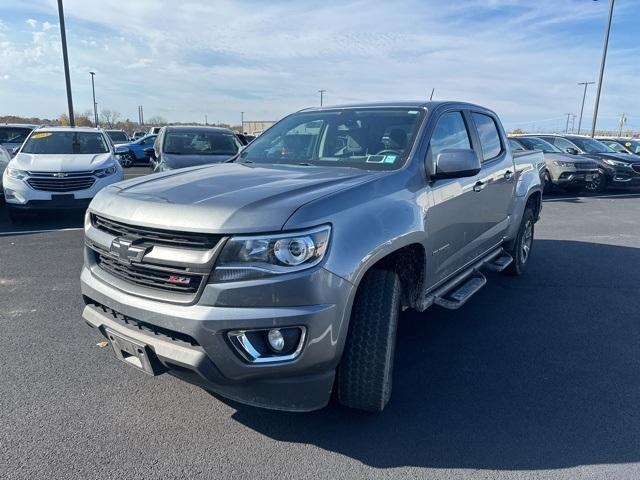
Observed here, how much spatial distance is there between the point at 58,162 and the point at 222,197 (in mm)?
6998

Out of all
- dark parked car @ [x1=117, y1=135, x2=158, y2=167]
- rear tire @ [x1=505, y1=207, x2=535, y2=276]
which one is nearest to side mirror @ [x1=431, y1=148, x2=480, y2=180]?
rear tire @ [x1=505, y1=207, x2=535, y2=276]

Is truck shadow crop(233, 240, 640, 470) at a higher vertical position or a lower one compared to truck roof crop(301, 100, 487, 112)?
lower

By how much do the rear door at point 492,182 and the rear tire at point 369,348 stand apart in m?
1.75

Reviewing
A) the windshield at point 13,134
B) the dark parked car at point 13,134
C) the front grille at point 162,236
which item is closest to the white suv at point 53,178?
the dark parked car at point 13,134

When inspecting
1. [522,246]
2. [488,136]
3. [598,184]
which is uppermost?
[488,136]

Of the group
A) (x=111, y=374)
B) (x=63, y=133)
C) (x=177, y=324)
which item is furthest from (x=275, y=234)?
(x=63, y=133)

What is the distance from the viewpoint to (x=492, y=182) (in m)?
4.28

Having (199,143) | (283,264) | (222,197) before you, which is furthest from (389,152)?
(199,143)

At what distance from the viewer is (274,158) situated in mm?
3758

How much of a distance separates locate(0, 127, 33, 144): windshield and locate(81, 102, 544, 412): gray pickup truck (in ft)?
41.3

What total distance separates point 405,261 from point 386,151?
76 cm

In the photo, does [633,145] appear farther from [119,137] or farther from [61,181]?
[119,137]

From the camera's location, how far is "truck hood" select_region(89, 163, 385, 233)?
2.17 metres

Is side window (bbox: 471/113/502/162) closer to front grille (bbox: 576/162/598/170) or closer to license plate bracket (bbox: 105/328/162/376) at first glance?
license plate bracket (bbox: 105/328/162/376)
